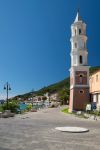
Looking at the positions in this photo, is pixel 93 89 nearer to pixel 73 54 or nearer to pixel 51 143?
pixel 73 54

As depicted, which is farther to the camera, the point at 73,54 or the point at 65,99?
the point at 65,99

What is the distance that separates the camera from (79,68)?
58594mm

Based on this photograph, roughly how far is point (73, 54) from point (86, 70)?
431cm

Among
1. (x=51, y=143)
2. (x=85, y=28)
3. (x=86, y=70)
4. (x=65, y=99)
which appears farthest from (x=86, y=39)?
(x=65, y=99)

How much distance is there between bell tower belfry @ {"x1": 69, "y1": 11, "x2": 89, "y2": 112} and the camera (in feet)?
192

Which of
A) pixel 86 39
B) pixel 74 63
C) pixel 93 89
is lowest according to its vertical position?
pixel 93 89

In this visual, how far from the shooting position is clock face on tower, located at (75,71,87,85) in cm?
5847

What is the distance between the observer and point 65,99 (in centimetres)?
12200

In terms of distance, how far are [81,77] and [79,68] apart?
5.83 ft

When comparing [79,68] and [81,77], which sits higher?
[79,68]

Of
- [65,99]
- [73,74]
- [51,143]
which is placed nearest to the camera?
[51,143]

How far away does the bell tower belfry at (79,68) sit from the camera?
5844 centimetres

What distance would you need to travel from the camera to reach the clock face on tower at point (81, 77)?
58469 mm

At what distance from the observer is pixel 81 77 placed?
58.6m
